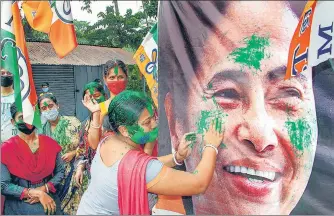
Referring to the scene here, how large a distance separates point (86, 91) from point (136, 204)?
0.94 metres

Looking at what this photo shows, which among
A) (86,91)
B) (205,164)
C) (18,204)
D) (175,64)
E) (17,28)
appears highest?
(17,28)

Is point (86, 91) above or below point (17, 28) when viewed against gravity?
below

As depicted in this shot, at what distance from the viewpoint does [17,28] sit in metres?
3.67

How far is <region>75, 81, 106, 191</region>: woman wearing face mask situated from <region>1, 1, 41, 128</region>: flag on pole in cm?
44

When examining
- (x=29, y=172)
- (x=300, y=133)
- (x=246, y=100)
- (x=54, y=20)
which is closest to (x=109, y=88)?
(x=54, y=20)

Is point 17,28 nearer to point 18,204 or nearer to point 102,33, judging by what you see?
point 102,33

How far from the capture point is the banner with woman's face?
358 cm

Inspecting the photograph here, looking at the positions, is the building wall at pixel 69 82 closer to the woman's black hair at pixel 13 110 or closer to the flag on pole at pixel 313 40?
the woman's black hair at pixel 13 110

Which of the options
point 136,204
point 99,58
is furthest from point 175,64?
point 136,204

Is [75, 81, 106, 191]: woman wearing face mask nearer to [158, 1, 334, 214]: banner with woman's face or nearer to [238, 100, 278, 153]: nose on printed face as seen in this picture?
[158, 1, 334, 214]: banner with woman's face

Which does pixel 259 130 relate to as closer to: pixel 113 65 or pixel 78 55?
pixel 113 65

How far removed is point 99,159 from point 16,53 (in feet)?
3.29

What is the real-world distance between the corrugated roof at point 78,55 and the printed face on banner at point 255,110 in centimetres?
60

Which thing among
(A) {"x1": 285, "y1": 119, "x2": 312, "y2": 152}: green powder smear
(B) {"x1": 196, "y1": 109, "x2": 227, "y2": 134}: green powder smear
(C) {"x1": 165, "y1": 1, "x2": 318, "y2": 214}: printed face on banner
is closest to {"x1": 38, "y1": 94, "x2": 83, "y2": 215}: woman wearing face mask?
(C) {"x1": 165, "y1": 1, "x2": 318, "y2": 214}: printed face on banner
